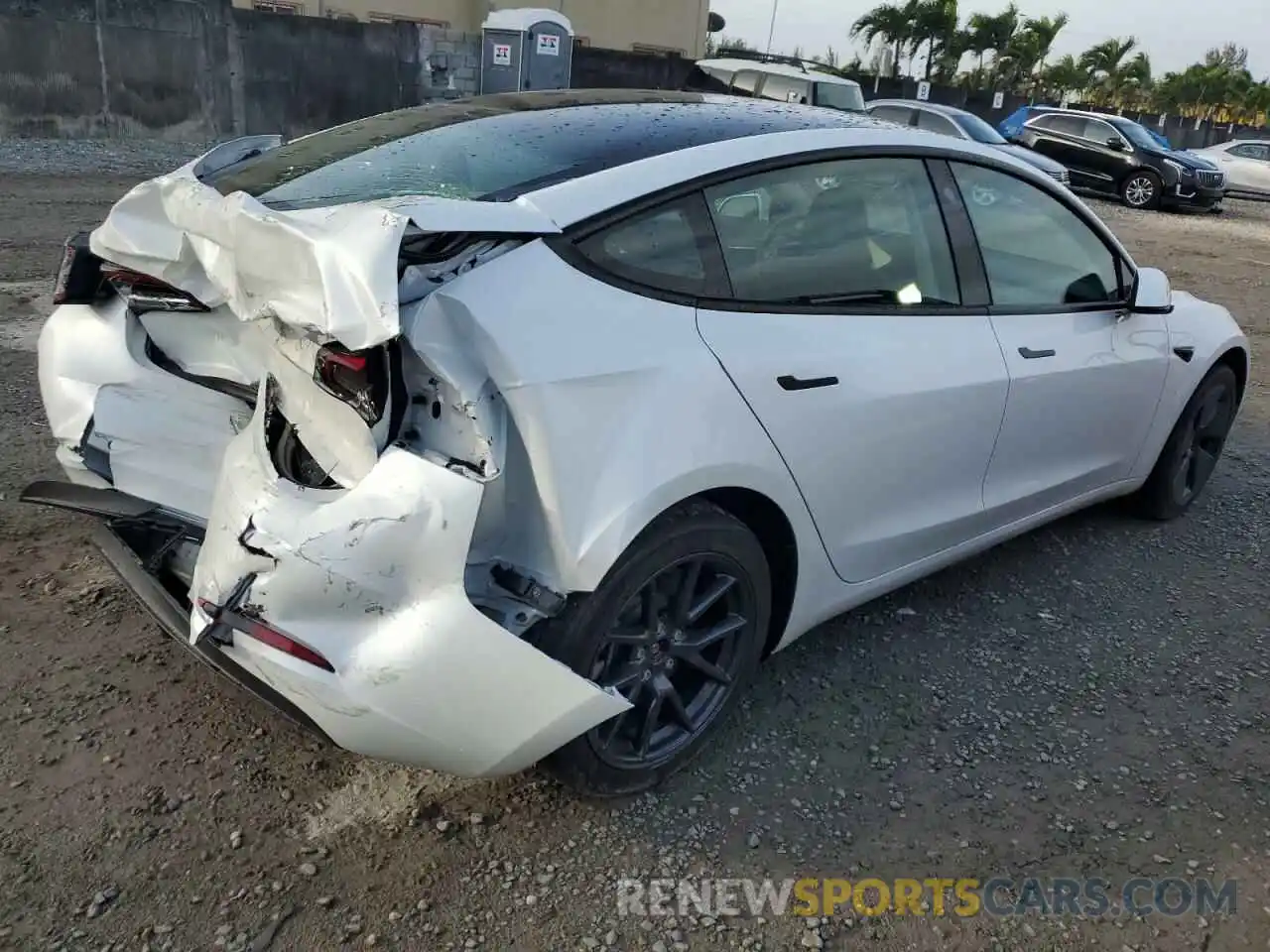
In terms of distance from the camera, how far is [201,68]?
15.6 m

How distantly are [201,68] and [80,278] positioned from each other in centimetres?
1487

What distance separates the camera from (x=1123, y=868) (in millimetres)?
2564

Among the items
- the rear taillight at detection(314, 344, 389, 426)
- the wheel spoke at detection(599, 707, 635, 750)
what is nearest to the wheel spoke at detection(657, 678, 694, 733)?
the wheel spoke at detection(599, 707, 635, 750)

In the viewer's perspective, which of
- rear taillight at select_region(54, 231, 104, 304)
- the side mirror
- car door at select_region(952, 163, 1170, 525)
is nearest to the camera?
rear taillight at select_region(54, 231, 104, 304)

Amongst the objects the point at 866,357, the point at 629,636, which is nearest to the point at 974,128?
the point at 866,357

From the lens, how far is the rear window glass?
2.59 m

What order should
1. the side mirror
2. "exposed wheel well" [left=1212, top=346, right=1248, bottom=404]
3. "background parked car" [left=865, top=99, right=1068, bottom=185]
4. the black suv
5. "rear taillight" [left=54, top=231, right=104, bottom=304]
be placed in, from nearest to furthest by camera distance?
"rear taillight" [left=54, top=231, right=104, bottom=304]
the side mirror
"exposed wheel well" [left=1212, top=346, right=1248, bottom=404]
"background parked car" [left=865, top=99, right=1068, bottom=185]
the black suv

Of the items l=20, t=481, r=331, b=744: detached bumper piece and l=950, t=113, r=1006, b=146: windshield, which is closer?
l=20, t=481, r=331, b=744: detached bumper piece

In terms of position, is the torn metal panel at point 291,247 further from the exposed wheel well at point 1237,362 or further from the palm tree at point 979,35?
the palm tree at point 979,35

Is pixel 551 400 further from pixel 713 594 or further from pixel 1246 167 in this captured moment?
pixel 1246 167

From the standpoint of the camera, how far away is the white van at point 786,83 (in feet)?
53.3

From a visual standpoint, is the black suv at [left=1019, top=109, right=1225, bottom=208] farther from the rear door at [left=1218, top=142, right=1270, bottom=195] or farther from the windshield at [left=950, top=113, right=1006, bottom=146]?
the rear door at [left=1218, top=142, right=1270, bottom=195]

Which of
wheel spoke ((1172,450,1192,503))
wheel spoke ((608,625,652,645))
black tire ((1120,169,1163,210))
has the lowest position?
black tire ((1120,169,1163,210))

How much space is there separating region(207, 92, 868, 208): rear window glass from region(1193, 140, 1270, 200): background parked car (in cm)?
2333
